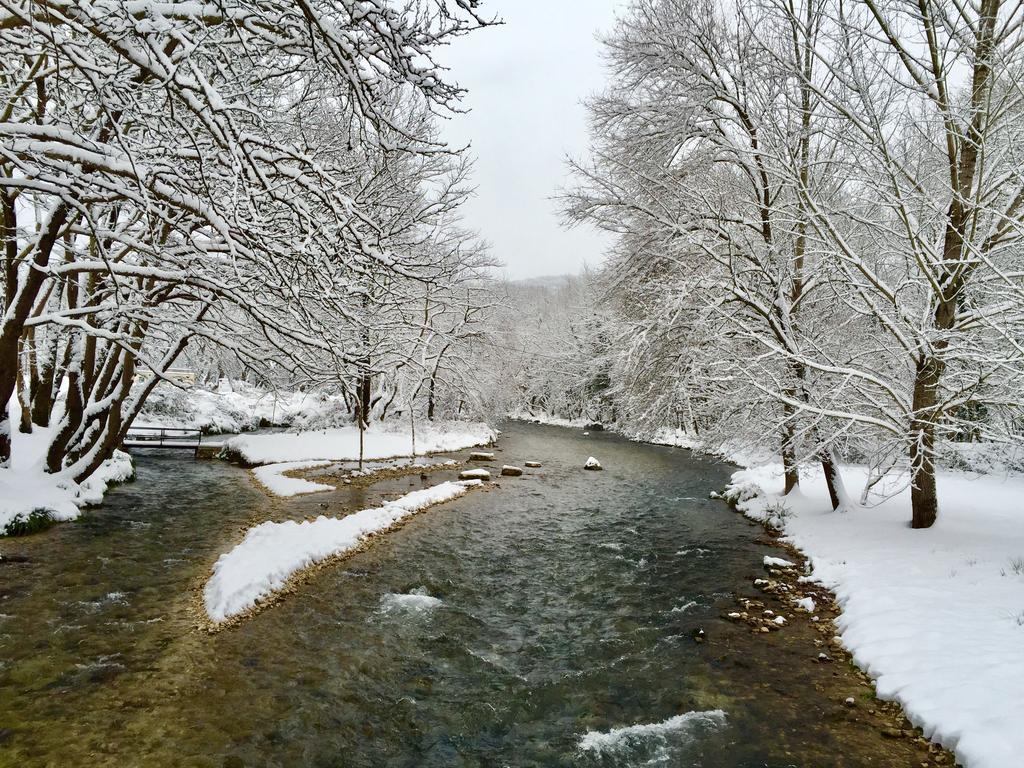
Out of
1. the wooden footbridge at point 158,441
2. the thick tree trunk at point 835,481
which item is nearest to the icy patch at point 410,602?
the thick tree trunk at point 835,481

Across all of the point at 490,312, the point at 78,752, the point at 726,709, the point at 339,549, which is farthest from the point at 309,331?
the point at 490,312

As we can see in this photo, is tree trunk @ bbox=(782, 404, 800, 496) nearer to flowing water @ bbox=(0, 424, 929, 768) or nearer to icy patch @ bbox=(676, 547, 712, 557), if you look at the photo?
flowing water @ bbox=(0, 424, 929, 768)

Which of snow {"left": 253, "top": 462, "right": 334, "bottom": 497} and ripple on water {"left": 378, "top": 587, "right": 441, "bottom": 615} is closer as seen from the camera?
ripple on water {"left": 378, "top": 587, "right": 441, "bottom": 615}

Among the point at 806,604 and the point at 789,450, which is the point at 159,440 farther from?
the point at 806,604

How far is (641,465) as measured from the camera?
24.9 m

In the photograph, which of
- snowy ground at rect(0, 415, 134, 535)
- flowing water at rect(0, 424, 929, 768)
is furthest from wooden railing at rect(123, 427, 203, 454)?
flowing water at rect(0, 424, 929, 768)

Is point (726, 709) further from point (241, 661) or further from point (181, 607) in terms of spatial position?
point (181, 607)

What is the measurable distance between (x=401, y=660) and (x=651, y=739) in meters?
3.27

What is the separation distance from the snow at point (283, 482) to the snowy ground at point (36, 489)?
4184 millimetres

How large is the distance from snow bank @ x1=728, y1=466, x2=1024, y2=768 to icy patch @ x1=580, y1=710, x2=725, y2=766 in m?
2.10

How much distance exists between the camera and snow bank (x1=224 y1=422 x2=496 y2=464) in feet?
69.7

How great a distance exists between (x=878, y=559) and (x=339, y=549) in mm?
10058

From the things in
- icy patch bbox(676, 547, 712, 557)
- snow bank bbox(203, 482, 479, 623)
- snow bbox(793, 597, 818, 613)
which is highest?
snow bank bbox(203, 482, 479, 623)

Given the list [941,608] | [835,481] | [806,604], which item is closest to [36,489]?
[806,604]
